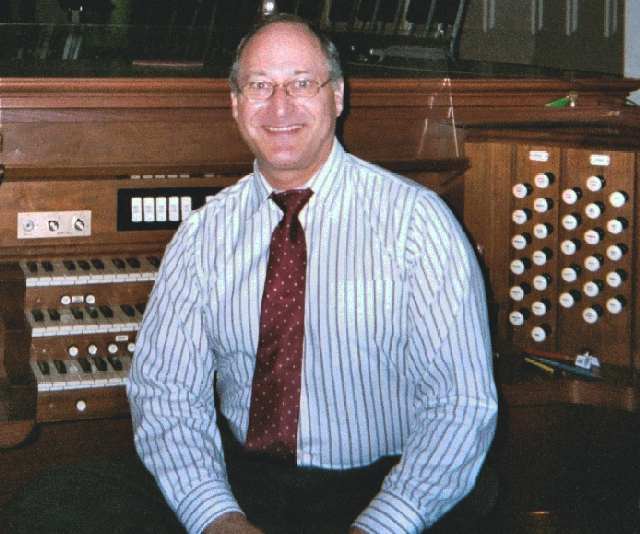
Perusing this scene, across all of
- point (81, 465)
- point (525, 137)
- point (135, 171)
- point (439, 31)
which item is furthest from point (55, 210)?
point (439, 31)

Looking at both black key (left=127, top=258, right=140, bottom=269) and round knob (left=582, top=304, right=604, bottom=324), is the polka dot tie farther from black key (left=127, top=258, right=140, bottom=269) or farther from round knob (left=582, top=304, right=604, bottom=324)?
round knob (left=582, top=304, right=604, bottom=324)

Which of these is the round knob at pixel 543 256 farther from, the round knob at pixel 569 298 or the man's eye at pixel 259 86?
the man's eye at pixel 259 86

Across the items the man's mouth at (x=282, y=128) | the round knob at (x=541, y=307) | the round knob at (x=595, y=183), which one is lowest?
the round knob at (x=541, y=307)

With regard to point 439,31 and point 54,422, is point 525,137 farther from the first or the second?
point 439,31

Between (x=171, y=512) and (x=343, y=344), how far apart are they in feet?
1.60

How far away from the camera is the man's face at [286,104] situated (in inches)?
74.5

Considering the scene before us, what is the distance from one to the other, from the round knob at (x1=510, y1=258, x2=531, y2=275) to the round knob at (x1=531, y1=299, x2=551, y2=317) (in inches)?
3.7

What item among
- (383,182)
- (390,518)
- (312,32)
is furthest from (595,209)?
(390,518)

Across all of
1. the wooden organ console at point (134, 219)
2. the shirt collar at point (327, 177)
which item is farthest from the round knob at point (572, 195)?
the shirt collar at point (327, 177)

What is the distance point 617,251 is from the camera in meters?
2.28

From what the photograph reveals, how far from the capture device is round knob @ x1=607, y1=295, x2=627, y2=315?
2.29m

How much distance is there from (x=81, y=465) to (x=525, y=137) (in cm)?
139

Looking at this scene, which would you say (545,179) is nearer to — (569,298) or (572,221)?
(572,221)

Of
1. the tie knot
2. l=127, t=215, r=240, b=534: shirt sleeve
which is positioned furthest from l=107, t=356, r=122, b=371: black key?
the tie knot
